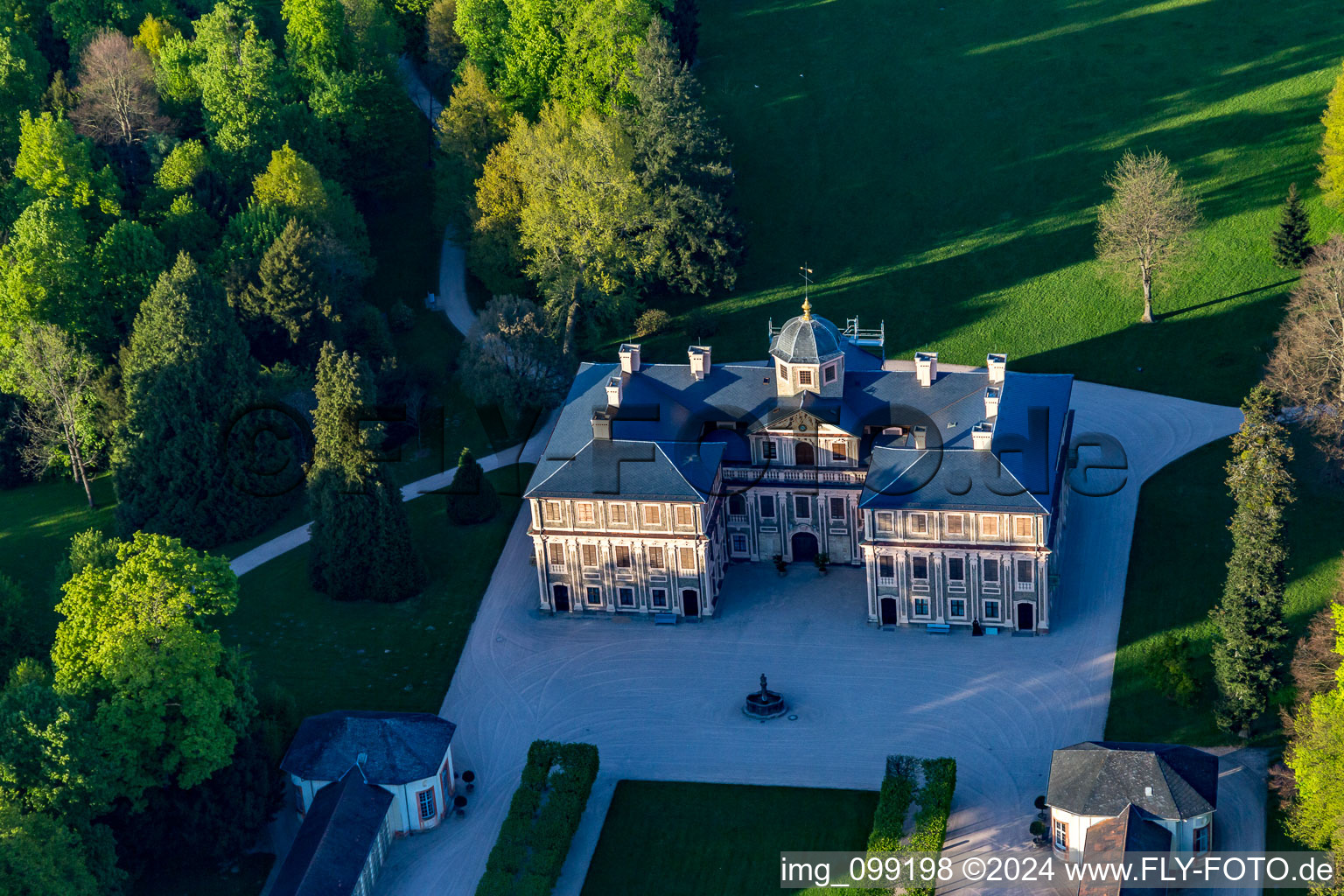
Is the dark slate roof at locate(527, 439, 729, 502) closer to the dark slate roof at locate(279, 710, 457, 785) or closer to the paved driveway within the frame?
the paved driveway

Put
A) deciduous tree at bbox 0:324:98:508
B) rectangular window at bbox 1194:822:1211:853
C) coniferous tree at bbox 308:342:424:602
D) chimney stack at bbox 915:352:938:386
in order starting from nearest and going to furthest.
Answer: rectangular window at bbox 1194:822:1211:853 → coniferous tree at bbox 308:342:424:602 → chimney stack at bbox 915:352:938:386 → deciduous tree at bbox 0:324:98:508

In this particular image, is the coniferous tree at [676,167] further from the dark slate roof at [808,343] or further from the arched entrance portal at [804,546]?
the arched entrance portal at [804,546]

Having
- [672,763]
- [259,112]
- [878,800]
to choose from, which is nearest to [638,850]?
[672,763]

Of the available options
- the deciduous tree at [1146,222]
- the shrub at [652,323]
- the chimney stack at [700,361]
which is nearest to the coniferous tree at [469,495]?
the chimney stack at [700,361]

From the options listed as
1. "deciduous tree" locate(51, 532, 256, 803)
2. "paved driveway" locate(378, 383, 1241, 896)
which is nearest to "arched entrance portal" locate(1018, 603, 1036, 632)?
"paved driveway" locate(378, 383, 1241, 896)

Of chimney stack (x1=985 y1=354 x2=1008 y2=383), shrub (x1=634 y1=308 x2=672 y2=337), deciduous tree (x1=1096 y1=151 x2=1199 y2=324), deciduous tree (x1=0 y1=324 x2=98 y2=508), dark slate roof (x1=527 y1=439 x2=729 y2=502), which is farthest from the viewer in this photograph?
shrub (x1=634 y1=308 x2=672 y2=337)
